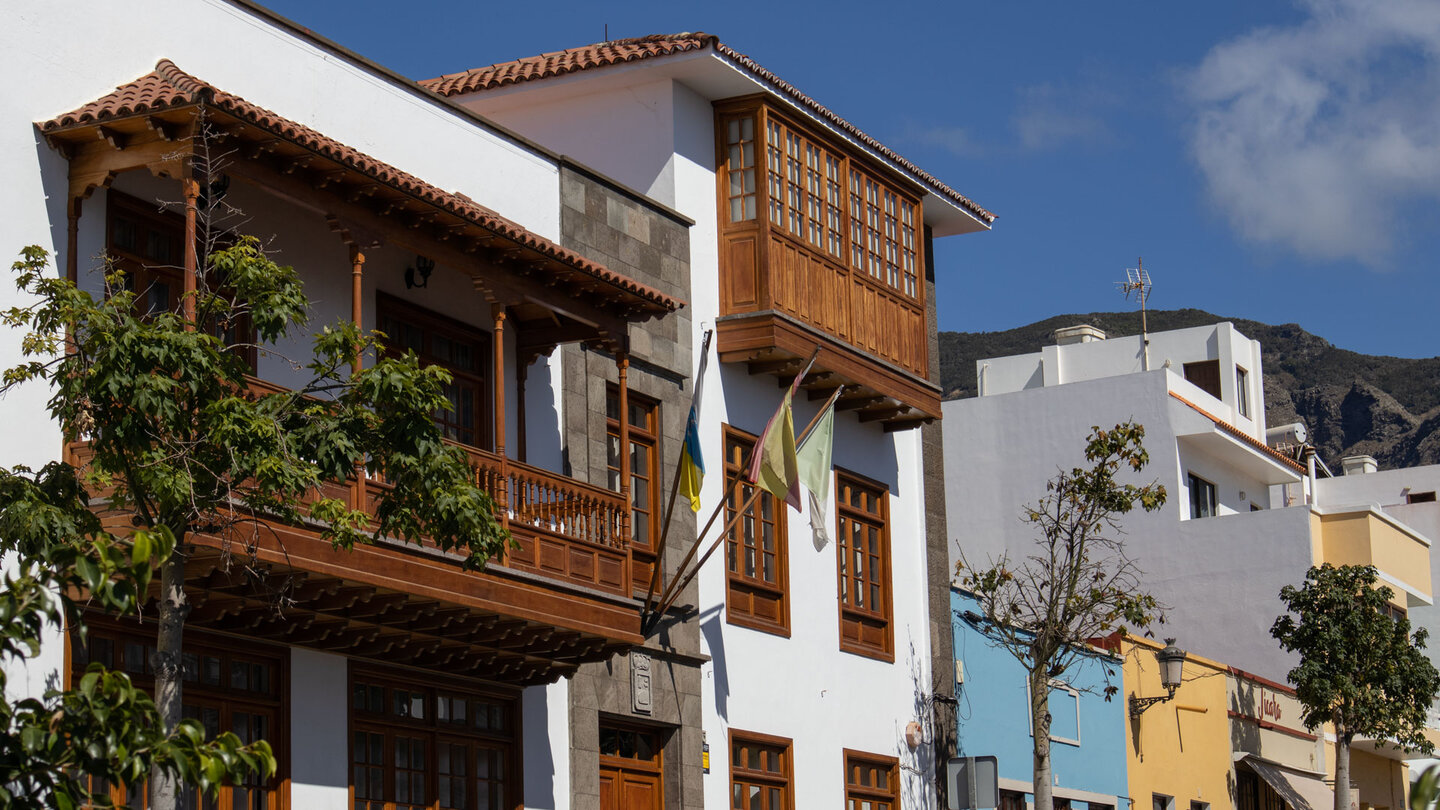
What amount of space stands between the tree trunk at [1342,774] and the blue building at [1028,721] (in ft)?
17.7

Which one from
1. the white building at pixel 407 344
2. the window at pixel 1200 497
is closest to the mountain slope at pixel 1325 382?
the window at pixel 1200 497

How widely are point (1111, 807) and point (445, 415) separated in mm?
13900

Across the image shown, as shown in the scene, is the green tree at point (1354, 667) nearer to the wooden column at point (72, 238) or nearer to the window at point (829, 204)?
the window at point (829, 204)

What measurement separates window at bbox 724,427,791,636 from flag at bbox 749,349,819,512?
3.59 feet

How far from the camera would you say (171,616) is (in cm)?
1084

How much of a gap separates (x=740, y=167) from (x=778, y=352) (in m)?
2.21

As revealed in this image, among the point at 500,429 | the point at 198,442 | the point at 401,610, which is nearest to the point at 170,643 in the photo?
the point at 198,442

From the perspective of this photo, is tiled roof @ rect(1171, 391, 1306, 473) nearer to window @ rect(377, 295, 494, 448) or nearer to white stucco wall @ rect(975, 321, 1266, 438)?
white stucco wall @ rect(975, 321, 1266, 438)

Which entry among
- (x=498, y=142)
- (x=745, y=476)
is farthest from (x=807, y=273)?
(x=498, y=142)

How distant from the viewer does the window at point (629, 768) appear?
64.1 ft

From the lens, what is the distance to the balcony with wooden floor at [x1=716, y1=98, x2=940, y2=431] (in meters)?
22.0

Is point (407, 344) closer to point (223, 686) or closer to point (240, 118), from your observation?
point (223, 686)

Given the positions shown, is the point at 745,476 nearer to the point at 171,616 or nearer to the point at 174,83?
the point at 174,83

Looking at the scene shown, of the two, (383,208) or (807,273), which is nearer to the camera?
(383,208)
